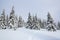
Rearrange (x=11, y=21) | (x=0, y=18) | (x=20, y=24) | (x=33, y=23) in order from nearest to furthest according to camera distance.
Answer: (x=11, y=21) < (x=0, y=18) < (x=33, y=23) < (x=20, y=24)

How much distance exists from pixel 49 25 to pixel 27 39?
2199 cm

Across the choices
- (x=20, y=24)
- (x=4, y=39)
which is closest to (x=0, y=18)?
(x=4, y=39)

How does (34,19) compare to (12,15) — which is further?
(34,19)

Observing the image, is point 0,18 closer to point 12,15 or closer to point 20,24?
point 12,15

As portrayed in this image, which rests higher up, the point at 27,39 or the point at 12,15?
the point at 12,15

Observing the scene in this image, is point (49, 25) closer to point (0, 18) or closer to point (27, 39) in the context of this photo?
point (0, 18)

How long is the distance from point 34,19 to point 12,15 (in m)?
14.6

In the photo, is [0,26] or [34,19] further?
[34,19]

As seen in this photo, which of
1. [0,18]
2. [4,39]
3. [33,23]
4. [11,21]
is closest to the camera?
[4,39]

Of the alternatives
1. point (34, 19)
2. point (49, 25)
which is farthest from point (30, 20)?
point (49, 25)

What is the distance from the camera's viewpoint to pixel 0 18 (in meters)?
32.0

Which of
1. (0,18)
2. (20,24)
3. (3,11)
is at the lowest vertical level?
(20,24)

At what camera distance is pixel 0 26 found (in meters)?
30.8

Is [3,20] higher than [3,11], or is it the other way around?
[3,11]
